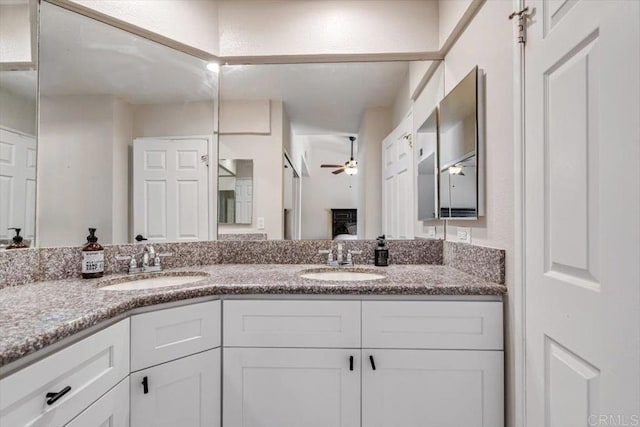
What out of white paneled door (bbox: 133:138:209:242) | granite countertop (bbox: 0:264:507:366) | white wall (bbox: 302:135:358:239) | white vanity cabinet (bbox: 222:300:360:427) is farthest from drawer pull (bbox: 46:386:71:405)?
white wall (bbox: 302:135:358:239)

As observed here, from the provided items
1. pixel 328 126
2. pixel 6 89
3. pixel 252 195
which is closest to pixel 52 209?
pixel 6 89

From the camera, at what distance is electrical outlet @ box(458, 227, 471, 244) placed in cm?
139

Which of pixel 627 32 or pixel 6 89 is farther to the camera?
pixel 6 89

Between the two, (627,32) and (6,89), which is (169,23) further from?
(627,32)

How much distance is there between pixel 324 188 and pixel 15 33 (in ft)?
5.02

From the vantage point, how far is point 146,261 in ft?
4.84

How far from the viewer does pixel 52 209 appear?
1334 millimetres

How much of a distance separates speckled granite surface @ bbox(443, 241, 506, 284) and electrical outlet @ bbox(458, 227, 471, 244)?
0.02 meters

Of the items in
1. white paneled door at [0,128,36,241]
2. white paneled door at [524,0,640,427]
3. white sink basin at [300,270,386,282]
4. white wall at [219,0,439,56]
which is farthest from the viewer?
white wall at [219,0,439,56]

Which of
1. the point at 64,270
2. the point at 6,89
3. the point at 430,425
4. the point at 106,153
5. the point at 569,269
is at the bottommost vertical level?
the point at 430,425

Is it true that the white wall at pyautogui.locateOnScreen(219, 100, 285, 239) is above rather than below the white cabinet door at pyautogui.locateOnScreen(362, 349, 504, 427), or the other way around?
above

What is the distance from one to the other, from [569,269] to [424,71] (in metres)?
1.33

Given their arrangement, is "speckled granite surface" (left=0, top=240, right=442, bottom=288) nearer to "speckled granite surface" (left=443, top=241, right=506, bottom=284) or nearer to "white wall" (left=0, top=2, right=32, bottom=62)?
"speckled granite surface" (left=443, top=241, right=506, bottom=284)

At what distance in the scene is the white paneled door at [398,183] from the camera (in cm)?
175
